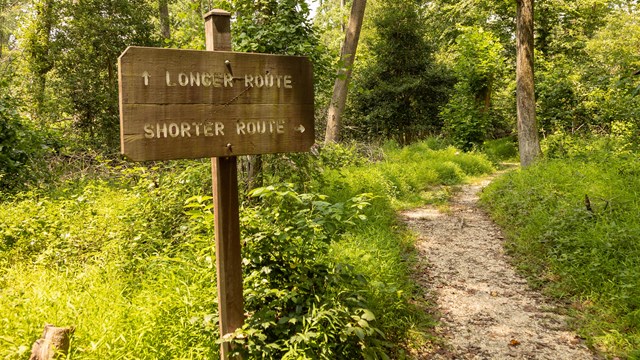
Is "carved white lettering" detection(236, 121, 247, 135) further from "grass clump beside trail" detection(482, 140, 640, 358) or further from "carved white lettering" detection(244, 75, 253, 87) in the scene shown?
"grass clump beside trail" detection(482, 140, 640, 358)

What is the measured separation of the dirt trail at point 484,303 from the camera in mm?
3467

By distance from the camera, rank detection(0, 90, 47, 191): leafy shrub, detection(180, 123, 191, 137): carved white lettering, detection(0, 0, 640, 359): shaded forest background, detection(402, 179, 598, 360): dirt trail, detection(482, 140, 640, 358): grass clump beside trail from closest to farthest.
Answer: detection(180, 123, 191, 137): carved white lettering, detection(0, 0, 640, 359): shaded forest background, detection(402, 179, 598, 360): dirt trail, detection(482, 140, 640, 358): grass clump beside trail, detection(0, 90, 47, 191): leafy shrub

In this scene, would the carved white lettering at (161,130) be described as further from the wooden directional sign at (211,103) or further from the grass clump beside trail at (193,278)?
the grass clump beside trail at (193,278)

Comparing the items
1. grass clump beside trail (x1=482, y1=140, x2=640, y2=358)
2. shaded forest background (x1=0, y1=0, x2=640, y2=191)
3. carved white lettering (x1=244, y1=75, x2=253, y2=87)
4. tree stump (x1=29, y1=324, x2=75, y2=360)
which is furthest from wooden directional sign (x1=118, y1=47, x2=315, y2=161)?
grass clump beside trail (x1=482, y1=140, x2=640, y2=358)

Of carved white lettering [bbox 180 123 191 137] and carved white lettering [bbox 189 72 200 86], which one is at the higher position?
carved white lettering [bbox 189 72 200 86]

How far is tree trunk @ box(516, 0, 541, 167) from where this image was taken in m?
9.05

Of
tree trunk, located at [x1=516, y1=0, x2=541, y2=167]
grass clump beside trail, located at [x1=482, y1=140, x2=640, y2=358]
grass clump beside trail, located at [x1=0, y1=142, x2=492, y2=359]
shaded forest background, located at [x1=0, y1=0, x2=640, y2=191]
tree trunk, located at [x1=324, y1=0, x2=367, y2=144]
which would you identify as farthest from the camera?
tree trunk, located at [x1=324, y1=0, x2=367, y2=144]

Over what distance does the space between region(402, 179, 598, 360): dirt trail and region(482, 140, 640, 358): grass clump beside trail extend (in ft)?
0.73

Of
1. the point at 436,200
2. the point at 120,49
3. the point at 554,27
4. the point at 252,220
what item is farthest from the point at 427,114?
the point at 252,220

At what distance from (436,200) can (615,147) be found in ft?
11.8

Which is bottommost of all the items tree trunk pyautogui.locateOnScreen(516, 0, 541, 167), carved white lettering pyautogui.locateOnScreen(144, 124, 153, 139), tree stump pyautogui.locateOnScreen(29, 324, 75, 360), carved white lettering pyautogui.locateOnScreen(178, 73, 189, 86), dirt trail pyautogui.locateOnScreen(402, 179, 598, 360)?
dirt trail pyautogui.locateOnScreen(402, 179, 598, 360)

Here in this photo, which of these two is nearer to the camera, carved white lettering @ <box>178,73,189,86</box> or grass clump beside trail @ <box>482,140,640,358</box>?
carved white lettering @ <box>178,73,189,86</box>

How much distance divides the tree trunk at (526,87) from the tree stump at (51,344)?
9267 millimetres

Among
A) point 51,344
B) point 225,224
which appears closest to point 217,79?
point 225,224
